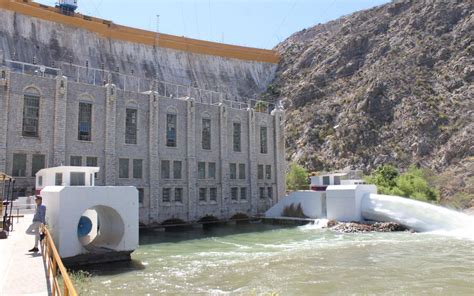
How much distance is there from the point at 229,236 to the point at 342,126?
4313 centimetres

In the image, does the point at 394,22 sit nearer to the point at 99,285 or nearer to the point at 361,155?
the point at 361,155

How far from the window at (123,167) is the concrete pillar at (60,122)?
16.5ft

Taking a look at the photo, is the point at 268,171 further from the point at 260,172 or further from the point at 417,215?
the point at 417,215

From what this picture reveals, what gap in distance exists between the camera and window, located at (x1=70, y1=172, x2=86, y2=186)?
27516 millimetres

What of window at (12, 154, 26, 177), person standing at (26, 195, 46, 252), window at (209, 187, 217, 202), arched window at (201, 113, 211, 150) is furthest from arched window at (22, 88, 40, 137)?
person standing at (26, 195, 46, 252)

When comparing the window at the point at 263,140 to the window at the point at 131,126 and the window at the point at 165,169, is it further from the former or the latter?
the window at the point at 131,126

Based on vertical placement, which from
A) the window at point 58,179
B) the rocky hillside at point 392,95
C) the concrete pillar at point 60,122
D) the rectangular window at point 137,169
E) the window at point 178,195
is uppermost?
the rocky hillside at point 392,95

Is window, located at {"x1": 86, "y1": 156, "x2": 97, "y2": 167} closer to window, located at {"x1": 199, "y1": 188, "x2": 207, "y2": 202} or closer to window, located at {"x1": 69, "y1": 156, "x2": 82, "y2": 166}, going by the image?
window, located at {"x1": 69, "y1": 156, "x2": 82, "y2": 166}

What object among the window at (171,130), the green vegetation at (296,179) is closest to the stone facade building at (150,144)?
the window at (171,130)

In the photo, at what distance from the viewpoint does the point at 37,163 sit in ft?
111

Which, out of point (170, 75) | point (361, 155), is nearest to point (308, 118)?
point (361, 155)

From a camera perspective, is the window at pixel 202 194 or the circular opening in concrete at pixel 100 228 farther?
the window at pixel 202 194

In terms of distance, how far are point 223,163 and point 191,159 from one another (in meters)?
4.22

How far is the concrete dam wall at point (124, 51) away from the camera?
6038 centimetres
